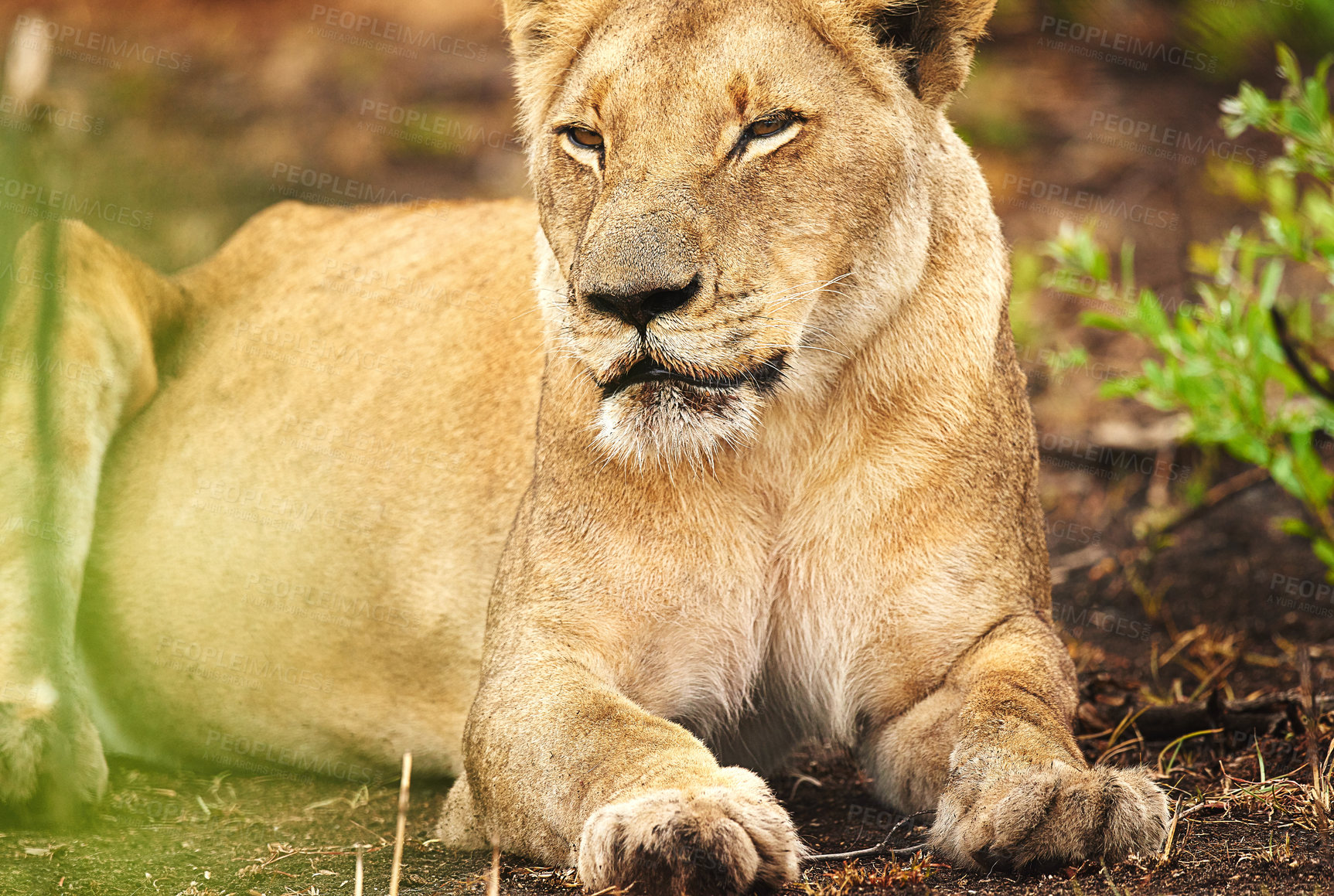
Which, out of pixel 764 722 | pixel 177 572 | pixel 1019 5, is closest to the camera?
pixel 764 722

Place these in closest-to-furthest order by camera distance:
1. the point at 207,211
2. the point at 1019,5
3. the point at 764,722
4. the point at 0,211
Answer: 1. the point at 0,211
2. the point at 764,722
3. the point at 207,211
4. the point at 1019,5

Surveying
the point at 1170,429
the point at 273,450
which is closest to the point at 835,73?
the point at 273,450

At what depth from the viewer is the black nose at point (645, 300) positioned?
2.74 meters

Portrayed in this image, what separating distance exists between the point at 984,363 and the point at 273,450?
2245mm

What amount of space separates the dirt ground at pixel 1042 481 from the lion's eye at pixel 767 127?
4.55 ft

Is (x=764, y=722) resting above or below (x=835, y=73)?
below

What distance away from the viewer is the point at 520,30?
365 cm

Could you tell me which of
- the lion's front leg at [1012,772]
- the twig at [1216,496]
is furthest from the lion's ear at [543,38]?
the twig at [1216,496]

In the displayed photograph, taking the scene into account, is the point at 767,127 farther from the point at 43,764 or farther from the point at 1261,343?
the point at 43,764

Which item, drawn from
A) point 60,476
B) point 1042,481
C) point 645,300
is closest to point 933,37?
point 645,300

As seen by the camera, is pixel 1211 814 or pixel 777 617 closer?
pixel 1211 814

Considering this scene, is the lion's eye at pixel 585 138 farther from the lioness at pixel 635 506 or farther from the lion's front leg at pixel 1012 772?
the lion's front leg at pixel 1012 772

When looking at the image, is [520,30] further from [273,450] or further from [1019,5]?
[1019,5]

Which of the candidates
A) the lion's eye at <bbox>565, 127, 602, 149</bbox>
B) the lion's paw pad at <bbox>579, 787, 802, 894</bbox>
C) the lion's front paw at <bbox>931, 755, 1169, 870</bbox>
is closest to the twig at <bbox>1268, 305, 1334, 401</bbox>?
the lion's front paw at <bbox>931, 755, 1169, 870</bbox>
